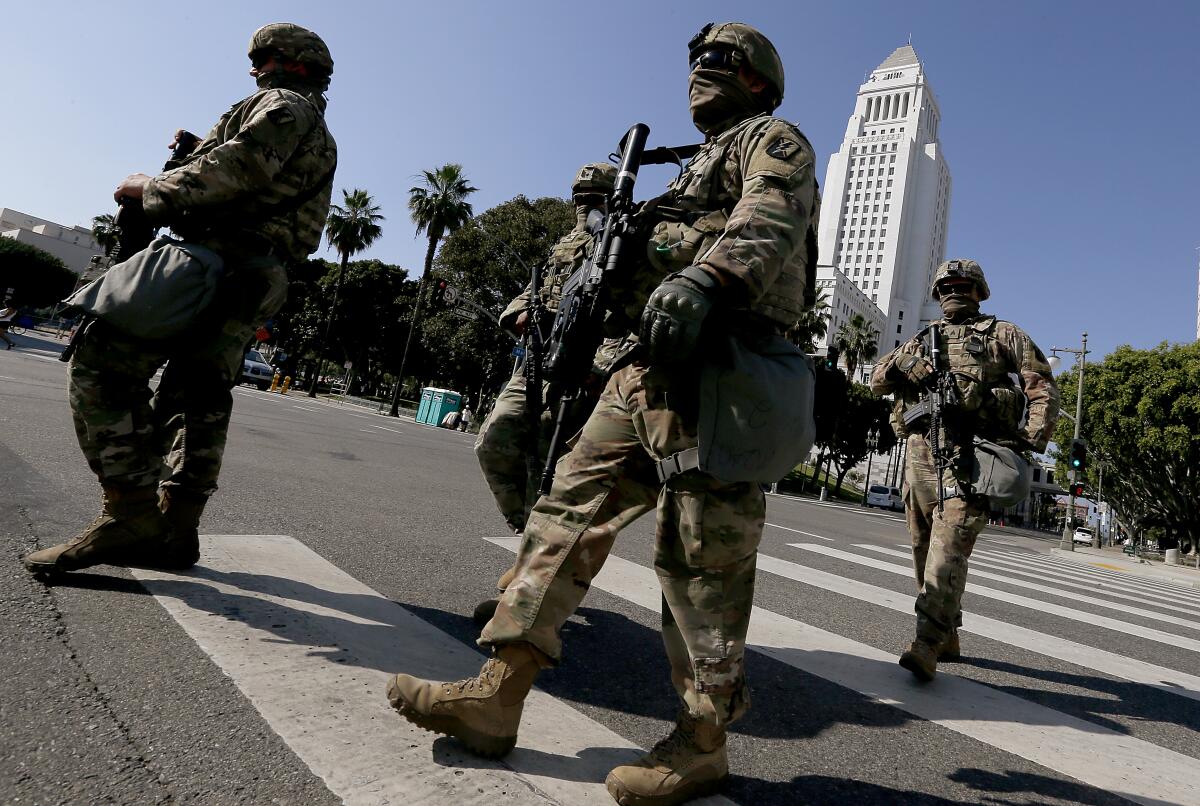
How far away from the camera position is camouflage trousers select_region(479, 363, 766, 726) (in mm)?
1698

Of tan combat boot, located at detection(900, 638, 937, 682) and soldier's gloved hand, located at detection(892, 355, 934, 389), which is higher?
soldier's gloved hand, located at detection(892, 355, 934, 389)

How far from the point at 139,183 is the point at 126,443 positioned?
38.0 inches

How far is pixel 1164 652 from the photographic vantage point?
4457mm

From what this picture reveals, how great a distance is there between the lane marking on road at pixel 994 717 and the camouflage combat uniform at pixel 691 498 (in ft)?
1.95

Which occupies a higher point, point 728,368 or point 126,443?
point 728,368

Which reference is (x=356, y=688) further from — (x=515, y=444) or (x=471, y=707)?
(x=515, y=444)

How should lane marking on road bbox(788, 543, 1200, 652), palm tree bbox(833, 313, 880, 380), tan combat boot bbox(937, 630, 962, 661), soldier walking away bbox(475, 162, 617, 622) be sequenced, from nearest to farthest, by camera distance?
soldier walking away bbox(475, 162, 617, 622), tan combat boot bbox(937, 630, 962, 661), lane marking on road bbox(788, 543, 1200, 652), palm tree bbox(833, 313, 880, 380)

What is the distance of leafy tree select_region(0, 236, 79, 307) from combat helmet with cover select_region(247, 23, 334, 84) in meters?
69.9

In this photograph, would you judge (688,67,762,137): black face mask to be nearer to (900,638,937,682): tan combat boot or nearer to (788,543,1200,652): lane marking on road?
(900,638,937,682): tan combat boot

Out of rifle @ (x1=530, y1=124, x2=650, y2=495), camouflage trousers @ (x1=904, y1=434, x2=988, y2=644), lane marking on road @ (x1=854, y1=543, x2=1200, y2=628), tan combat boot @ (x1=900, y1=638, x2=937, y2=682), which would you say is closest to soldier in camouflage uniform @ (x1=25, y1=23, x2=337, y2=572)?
rifle @ (x1=530, y1=124, x2=650, y2=495)

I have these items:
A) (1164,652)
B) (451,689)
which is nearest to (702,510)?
(451,689)

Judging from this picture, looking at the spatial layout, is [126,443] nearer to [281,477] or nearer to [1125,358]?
[281,477]

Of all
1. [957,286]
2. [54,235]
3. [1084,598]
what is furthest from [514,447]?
[54,235]

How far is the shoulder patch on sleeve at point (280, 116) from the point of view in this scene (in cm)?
248
